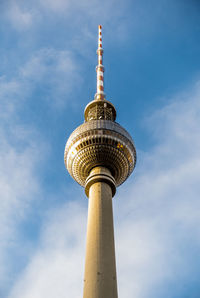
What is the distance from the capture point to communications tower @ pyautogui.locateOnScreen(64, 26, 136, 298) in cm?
2695

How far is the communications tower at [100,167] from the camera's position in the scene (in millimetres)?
26952

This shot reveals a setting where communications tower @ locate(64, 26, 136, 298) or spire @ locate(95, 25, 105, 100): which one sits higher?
spire @ locate(95, 25, 105, 100)

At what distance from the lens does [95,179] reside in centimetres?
3297

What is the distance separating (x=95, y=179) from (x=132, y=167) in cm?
716

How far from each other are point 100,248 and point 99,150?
1220cm

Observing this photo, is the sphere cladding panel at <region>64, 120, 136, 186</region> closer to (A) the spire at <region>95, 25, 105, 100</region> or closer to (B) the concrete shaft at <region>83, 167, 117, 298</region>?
(B) the concrete shaft at <region>83, 167, 117, 298</region>

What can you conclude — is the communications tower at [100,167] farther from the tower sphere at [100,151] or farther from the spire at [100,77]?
the spire at [100,77]

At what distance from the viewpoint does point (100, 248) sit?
2659cm

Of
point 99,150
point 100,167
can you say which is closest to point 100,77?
point 99,150

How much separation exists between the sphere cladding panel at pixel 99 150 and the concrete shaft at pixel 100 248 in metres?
3.71

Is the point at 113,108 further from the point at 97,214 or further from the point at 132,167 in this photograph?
the point at 97,214

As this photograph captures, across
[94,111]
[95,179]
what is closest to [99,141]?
[95,179]

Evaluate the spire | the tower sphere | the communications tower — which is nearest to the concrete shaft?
the communications tower

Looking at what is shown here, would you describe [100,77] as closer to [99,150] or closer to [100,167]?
[99,150]
